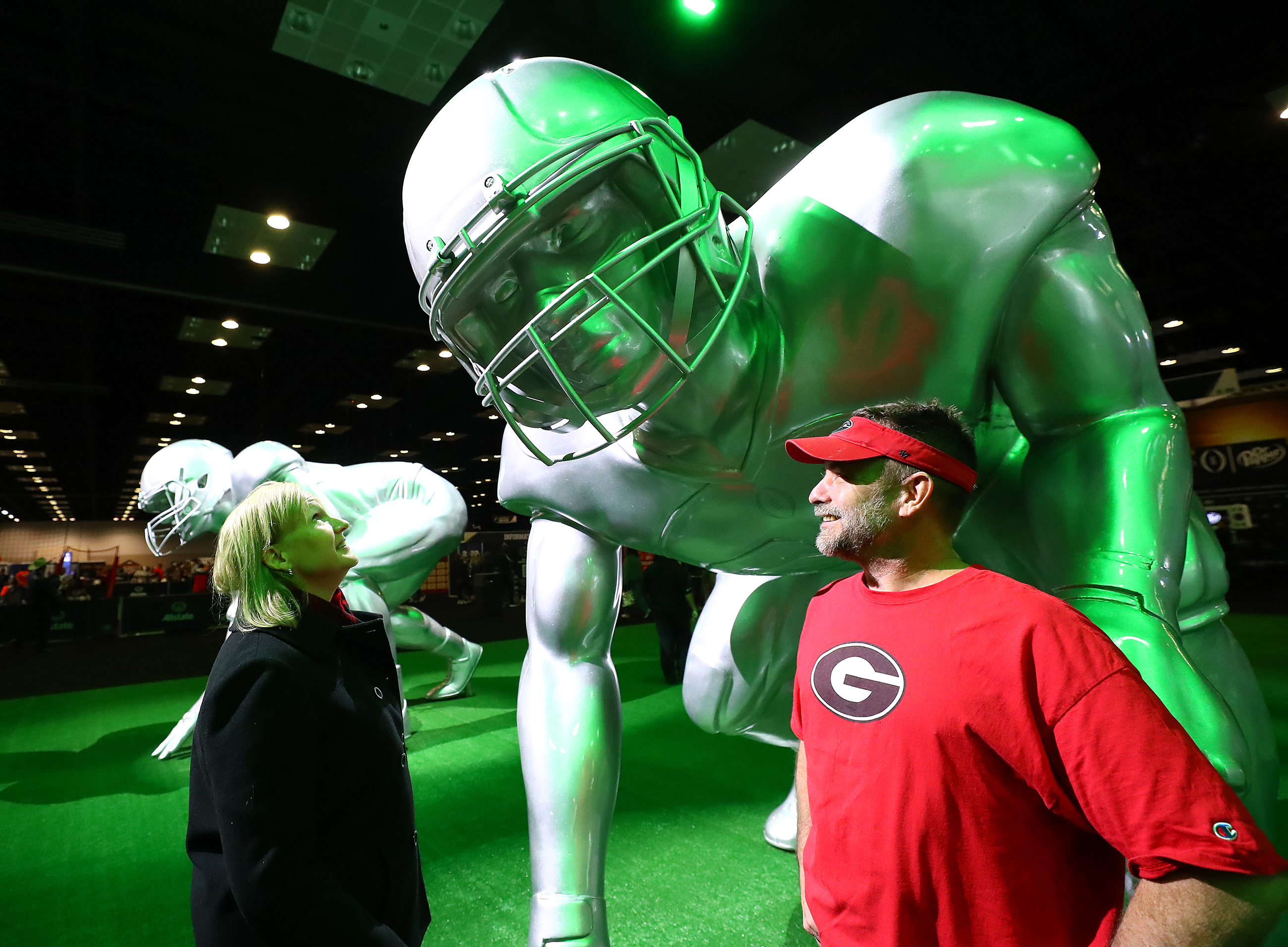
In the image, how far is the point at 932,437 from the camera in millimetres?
865

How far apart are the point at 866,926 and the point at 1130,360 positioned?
0.74 metres

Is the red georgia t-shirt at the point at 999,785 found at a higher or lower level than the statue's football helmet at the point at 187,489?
lower

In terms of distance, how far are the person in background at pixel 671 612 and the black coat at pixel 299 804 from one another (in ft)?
13.9

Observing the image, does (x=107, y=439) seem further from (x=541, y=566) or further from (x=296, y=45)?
(x=541, y=566)

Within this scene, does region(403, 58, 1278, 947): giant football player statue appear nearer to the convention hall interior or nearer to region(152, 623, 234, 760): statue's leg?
the convention hall interior

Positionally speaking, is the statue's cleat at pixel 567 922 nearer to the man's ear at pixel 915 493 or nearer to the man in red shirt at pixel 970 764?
the man in red shirt at pixel 970 764

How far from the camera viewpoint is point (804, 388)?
1.07m

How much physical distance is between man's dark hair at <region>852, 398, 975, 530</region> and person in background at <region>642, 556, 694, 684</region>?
15.0 feet

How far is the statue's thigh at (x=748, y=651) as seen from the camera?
5.21ft

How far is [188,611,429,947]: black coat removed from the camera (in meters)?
0.92

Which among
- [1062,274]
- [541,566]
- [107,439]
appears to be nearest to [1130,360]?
[1062,274]

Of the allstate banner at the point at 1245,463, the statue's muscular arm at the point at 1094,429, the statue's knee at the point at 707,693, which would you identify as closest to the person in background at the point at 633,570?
the statue's knee at the point at 707,693

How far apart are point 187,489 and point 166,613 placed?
355 centimetres

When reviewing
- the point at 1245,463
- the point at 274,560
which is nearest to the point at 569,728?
the point at 274,560
